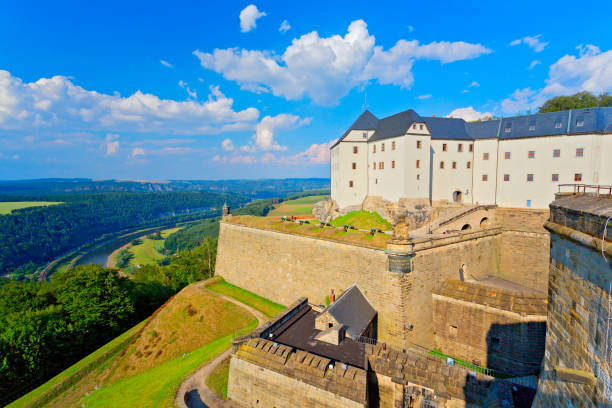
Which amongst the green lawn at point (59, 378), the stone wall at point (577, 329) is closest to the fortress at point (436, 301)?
the stone wall at point (577, 329)

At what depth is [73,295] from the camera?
31625 mm

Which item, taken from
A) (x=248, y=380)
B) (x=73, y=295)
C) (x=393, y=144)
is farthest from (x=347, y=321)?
(x=73, y=295)

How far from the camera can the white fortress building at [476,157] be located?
28.0 meters

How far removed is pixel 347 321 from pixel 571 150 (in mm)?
29677

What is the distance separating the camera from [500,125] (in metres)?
33.8

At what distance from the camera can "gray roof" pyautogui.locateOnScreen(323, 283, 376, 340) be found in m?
17.3

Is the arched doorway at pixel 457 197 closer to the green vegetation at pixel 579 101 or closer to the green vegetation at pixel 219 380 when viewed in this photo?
the green vegetation at pixel 579 101

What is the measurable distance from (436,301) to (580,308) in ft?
55.6

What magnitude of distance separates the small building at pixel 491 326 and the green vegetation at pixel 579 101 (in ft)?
115

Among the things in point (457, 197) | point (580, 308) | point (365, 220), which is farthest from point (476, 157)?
point (580, 308)

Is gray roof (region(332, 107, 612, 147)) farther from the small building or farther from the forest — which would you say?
the forest

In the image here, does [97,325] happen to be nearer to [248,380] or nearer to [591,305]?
[248,380]

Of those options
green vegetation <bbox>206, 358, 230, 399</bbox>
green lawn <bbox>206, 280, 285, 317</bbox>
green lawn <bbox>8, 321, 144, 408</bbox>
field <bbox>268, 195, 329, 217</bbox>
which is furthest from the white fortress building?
field <bbox>268, 195, 329, 217</bbox>

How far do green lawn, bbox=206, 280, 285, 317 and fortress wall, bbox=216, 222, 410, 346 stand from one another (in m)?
0.58
